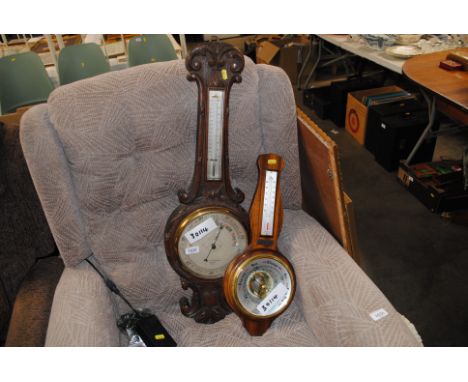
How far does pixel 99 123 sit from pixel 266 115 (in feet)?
1.61

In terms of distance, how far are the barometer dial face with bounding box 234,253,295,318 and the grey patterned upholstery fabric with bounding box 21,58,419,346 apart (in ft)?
0.20

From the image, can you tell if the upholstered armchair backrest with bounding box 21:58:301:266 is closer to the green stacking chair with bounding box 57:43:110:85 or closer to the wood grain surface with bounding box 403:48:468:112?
the wood grain surface with bounding box 403:48:468:112

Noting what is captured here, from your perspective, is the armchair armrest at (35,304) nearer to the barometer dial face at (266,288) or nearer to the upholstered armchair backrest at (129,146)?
the upholstered armchair backrest at (129,146)

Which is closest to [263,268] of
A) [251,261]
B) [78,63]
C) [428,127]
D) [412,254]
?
[251,261]

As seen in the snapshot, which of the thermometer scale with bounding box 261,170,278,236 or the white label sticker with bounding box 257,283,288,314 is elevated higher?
the thermometer scale with bounding box 261,170,278,236

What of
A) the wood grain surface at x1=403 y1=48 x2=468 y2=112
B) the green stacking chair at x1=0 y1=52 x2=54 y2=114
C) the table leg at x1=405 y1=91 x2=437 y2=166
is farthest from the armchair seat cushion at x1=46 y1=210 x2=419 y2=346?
the green stacking chair at x1=0 y1=52 x2=54 y2=114

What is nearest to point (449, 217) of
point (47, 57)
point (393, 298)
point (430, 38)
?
point (393, 298)

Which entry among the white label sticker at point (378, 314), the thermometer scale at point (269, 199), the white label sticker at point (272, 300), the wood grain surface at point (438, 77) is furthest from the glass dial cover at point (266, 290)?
the wood grain surface at point (438, 77)

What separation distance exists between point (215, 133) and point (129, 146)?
9.9 inches

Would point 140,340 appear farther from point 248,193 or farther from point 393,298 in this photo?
point 393,298

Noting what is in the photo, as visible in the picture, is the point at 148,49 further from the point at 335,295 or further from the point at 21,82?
the point at 335,295

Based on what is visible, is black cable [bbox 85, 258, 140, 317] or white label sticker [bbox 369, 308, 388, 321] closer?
white label sticker [bbox 369, 308, 388, 321]

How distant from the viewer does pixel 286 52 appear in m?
3.80

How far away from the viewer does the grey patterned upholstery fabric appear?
1.04 meters
